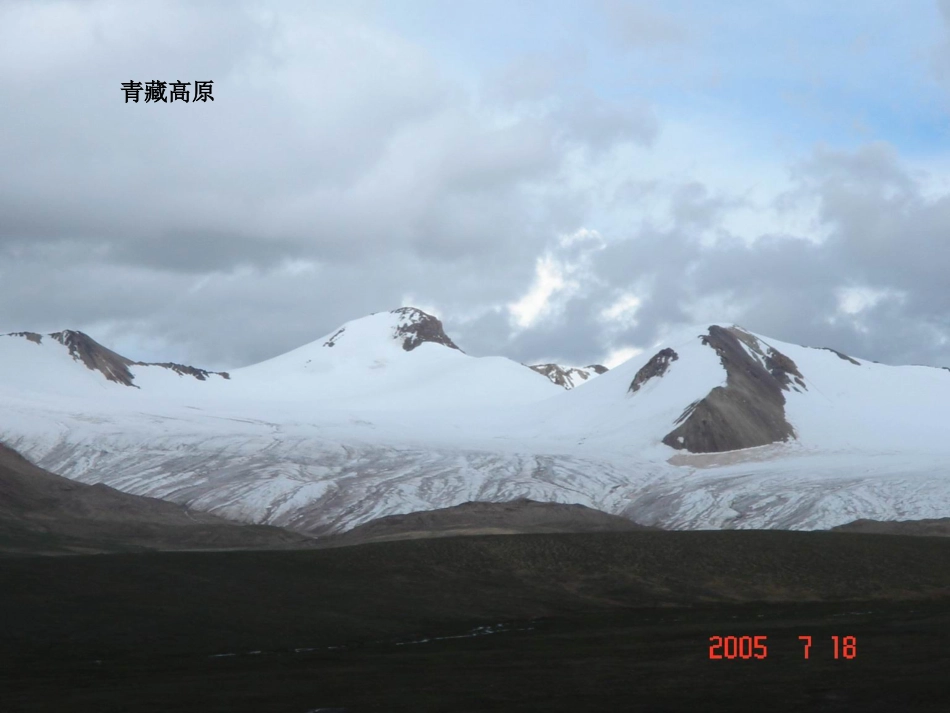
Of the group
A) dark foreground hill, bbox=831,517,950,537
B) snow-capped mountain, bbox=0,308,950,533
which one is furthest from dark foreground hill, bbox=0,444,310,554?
dark foreground hill, bbox=831,517,950,537

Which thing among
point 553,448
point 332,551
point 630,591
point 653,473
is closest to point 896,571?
point 630,591

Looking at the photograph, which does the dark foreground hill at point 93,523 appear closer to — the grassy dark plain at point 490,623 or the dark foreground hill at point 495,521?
the dark foreground hill at point 495,521

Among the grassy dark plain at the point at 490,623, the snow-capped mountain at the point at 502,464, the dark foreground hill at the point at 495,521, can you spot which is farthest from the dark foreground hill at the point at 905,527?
the grassy dark plain at the point at 490,623

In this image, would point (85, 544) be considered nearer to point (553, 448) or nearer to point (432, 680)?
point (432, 680)

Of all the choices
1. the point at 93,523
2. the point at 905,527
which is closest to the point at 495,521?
the point at 93,523

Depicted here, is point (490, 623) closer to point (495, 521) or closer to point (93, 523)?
point (495, 521)
